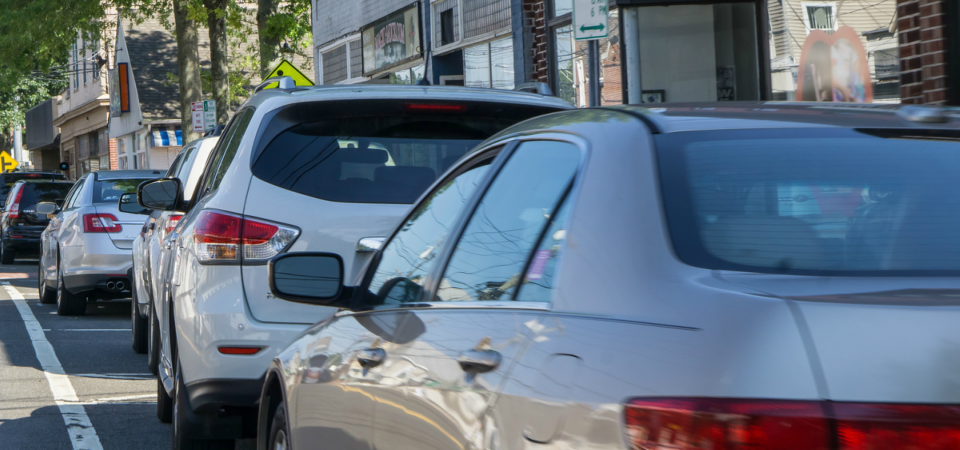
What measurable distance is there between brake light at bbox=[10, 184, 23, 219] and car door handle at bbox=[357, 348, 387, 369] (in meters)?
20.8

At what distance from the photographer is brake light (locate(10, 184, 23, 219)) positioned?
21906 mm

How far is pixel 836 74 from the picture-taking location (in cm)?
997

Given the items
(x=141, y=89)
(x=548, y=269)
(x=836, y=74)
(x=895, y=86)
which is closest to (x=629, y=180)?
(x=548, y=269)

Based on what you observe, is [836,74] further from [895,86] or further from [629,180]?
[629,180]

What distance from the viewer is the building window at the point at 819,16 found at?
991cm

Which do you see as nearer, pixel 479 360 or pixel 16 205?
pixel 479 360

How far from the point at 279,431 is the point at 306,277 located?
2.57ft

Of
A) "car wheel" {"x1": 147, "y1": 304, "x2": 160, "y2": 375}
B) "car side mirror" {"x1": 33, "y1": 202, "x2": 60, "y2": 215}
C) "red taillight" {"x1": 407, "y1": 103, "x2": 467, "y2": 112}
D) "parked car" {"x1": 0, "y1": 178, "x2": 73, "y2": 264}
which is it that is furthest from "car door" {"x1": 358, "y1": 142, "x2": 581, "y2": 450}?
"parked car" {"x1": 0, "y1": 178, "x2": 73, "y2": 264}

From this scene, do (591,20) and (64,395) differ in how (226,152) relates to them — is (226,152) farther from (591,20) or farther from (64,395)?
(591,20)

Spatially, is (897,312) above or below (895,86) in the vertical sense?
below

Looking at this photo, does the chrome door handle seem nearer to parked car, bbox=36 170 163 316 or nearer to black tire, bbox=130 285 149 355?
black tire, bbox=130 285 149 355

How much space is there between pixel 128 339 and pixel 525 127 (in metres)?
8.42

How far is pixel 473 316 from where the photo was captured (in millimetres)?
2473

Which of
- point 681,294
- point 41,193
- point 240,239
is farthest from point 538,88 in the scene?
point 41,193
